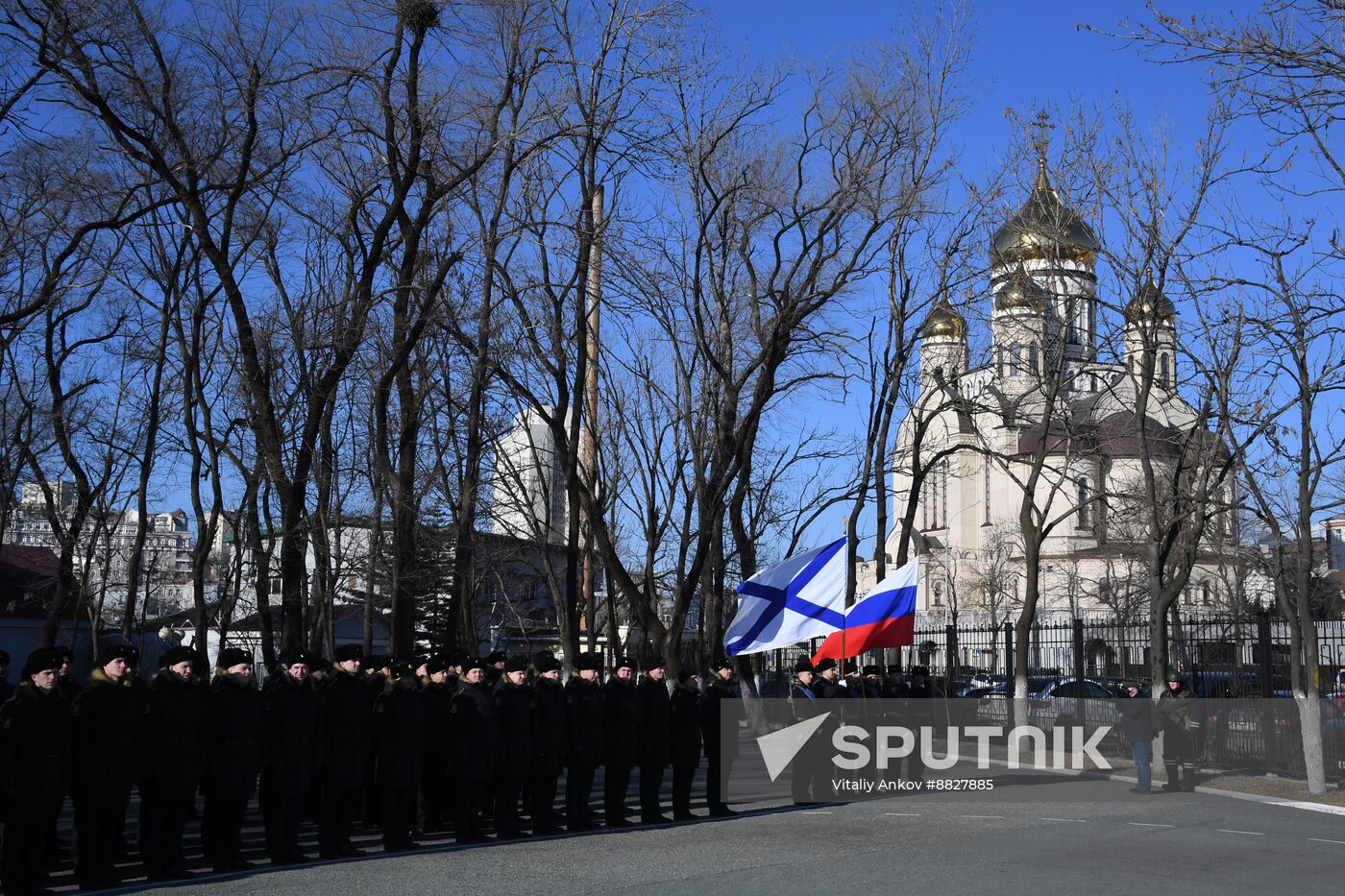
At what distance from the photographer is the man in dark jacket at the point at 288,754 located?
39.9 feet

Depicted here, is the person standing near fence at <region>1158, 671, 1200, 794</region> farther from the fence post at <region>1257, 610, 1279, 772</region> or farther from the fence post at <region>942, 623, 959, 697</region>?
the fence post at <region>942, 623, 959, 697</region>

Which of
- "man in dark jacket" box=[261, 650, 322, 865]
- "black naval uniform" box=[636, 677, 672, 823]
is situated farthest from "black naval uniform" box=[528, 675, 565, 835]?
"man in dark jacket" box=[261, 650, 322, 865]

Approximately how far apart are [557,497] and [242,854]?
89.2 feet

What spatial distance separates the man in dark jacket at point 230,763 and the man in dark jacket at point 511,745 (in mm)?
2709

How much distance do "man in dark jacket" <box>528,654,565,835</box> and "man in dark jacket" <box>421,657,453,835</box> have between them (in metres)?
0.90

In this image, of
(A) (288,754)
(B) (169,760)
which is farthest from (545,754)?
(B) (169,760)

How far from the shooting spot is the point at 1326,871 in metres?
11.6

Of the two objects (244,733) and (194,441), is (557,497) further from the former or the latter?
(244,733)

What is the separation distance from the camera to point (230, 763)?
38.8ft

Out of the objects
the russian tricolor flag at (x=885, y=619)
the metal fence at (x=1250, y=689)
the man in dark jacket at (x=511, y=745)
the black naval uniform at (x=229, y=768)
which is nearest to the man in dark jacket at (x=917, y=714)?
the metal fence at (x=1250, y=689)

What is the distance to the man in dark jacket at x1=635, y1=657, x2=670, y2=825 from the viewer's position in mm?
15500

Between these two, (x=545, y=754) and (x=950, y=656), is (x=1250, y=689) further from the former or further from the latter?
(x=545, y=754)

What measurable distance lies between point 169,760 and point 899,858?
6.13 meters

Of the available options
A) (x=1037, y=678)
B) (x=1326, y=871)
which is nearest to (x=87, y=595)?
(x=1037, y=678)
